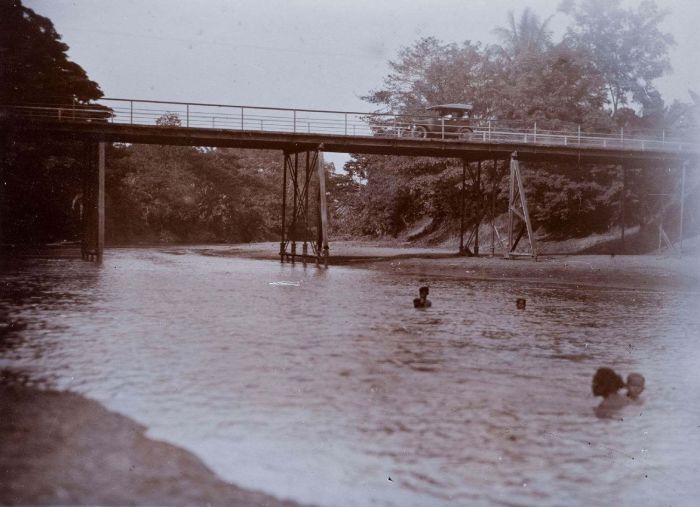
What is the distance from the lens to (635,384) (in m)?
6.32

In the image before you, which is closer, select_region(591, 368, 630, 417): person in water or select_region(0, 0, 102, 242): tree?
select_region(591, 368, 630, 417): person in water

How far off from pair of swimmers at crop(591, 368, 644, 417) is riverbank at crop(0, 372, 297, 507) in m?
3.30

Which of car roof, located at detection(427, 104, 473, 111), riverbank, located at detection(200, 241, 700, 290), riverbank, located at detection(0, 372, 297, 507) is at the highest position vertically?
car roof, located at detection(427, 104, 473, 111)

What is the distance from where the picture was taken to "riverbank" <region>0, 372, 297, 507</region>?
4.02 meters

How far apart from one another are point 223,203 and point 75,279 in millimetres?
45986

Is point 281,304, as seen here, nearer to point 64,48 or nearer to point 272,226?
point 64,48

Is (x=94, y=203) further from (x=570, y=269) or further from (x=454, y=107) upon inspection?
(x=570, y=269)

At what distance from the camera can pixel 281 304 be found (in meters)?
13.0

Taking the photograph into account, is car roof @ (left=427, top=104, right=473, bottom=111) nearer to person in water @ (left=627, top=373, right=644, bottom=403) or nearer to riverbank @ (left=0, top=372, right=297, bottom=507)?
person in water @ (left=627, top=373, right=644, bottom=403)

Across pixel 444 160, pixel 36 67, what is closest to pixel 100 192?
pixel 36 67

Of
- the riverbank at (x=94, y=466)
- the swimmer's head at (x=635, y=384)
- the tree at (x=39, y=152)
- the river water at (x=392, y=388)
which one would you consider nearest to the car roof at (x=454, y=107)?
the tree at (x=39, y=152)

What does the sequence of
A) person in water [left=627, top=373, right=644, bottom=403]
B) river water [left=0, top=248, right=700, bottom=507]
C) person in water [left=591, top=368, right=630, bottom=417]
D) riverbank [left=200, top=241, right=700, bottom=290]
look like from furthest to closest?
1. riverbank [left=200, top=241, right=700, bottom=290]
2. person in water [left=627, top=373, right=644, bottom=403]
3. person in water [left=591, top=368, right=630, bottom=417]
4. river water [left=0, top=248, right=700, bottom=507]

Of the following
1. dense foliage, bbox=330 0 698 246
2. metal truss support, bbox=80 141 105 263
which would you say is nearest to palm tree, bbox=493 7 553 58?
dense foliage, bbox=330 0 698 246

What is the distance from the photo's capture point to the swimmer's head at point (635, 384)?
6.32 m
